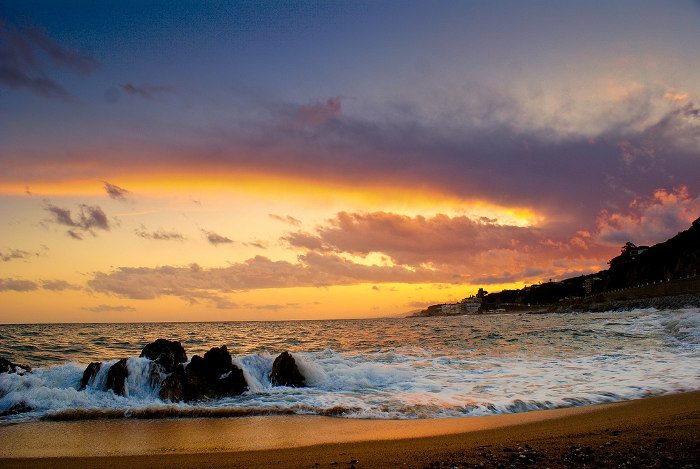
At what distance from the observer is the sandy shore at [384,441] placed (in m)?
7.10

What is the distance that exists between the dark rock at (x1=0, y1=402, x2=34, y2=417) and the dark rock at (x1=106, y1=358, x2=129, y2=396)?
92.6 inches

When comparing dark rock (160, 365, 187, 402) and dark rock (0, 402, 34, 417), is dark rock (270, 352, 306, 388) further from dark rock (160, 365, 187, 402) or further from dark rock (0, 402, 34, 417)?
dark rock (0, 402, 34, 417)

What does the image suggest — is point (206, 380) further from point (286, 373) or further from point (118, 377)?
point (286, 373)

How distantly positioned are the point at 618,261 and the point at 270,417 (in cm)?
21633

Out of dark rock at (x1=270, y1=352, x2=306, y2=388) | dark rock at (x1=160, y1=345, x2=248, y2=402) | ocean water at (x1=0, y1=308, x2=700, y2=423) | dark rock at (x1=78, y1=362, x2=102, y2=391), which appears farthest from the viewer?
dark rock at (x1=270, y1=352, x2=306, y2=388)

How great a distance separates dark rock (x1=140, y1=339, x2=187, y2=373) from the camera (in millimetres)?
16514

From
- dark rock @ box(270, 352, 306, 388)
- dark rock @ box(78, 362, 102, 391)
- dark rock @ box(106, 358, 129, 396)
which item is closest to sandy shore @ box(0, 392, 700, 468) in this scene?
dark rock @ box(106, 358, 129, 396)

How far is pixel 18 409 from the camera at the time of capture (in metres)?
13.2

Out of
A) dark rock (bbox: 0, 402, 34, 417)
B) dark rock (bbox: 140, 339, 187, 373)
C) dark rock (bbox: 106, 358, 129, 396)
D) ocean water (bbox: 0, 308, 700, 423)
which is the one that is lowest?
ocean water (bbox: 0, 308, 700, 423)

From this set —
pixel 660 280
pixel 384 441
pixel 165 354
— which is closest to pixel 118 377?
pixel 165 354

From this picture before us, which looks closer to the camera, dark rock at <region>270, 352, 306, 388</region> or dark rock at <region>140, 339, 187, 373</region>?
dark rock at <region>140, 339, 187, 373</region>

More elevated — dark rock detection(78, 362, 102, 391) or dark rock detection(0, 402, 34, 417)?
dark rock detection(78, 362, 102, 391)

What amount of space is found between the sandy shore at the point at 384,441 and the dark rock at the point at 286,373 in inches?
190

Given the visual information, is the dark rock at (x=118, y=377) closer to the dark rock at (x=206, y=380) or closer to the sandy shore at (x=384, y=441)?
the dark rock at (x=206, y=380)
